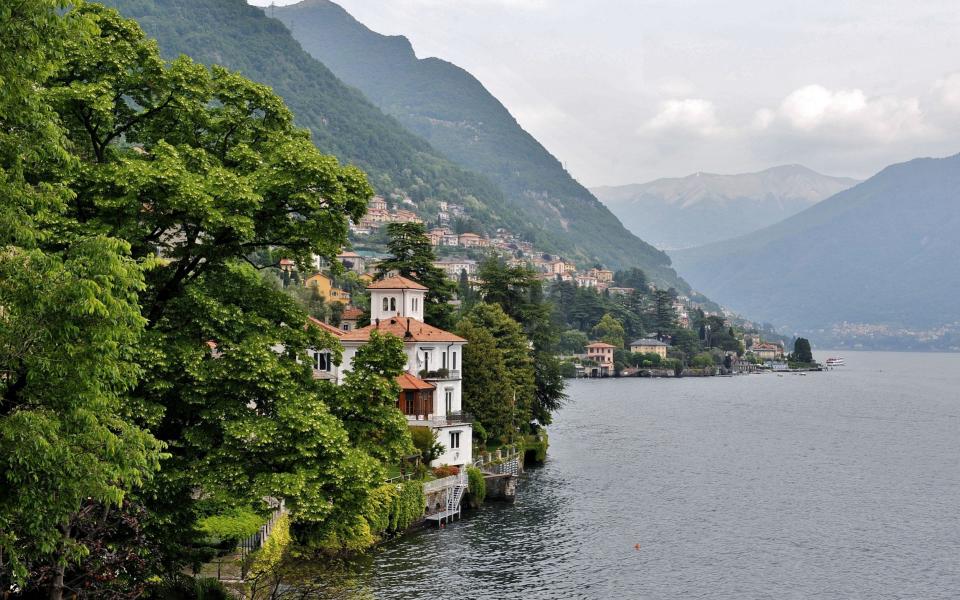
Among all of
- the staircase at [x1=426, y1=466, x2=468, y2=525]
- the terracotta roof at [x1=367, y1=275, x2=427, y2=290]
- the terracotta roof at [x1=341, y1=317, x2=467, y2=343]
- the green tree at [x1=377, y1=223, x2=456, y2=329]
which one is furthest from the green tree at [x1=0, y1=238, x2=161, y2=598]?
the green tree at [x1=377, y1=223, x2=456, y2=329]

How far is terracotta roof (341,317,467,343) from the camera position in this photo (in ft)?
210

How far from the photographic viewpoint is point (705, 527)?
5484 centimetres

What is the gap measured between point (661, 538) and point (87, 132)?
125ft

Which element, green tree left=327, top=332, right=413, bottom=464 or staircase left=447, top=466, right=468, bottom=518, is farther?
staircase left=447, top=466, right=468, bottom=518

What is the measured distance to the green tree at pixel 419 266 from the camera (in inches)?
3100

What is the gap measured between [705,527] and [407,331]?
77.0ft

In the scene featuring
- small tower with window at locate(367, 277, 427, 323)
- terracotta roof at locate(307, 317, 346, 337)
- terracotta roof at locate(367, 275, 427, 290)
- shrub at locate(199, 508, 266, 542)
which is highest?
terracotta roof at locate(367, 275, 427, 290)

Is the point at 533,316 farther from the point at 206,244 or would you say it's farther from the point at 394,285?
the point at 206,244

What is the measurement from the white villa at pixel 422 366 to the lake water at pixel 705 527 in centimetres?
596

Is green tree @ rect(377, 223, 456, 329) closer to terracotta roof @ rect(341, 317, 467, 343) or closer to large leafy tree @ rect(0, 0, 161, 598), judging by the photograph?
terracotta roof @ rect(341, 317, 467, 343)

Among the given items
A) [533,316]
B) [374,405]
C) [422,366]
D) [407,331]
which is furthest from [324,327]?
[533,316]

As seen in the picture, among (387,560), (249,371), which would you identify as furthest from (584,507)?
(249,371)

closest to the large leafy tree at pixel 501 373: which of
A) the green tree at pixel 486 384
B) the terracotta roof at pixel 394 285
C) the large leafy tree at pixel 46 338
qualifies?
the green tree at pixel 486 384

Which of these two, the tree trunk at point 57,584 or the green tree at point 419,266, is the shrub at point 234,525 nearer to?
the tree trunk at point 57,584
